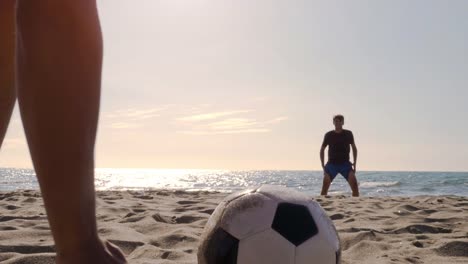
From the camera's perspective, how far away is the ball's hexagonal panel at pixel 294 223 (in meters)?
1.88

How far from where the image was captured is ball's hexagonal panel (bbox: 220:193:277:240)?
6.21 feet

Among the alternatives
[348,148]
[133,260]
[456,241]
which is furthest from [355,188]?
[133,260]

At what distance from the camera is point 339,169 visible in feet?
28.7

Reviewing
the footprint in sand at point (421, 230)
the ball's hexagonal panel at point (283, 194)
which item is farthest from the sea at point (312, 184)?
the footprint in sand at point (421, 230)

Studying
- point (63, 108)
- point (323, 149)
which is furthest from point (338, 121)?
point (63, 108)

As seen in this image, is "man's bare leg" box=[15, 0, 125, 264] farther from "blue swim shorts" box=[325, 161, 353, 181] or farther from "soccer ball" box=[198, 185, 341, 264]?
"blue swim shorts" box=[325, 161, 353, 181]

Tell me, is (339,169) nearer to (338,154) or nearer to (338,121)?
(338,154)

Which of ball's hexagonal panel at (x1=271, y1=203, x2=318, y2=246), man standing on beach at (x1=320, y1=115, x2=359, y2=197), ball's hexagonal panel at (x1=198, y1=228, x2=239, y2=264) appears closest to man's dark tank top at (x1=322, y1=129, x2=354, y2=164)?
man standing on beach at (x1=320, y1=115, x2=359, y2=197)

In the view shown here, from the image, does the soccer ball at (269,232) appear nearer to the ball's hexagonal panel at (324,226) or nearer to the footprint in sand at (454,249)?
the ball's hexagonal panel at (324,226)

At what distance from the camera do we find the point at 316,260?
6.15 ft

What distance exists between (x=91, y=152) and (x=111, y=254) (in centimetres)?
25

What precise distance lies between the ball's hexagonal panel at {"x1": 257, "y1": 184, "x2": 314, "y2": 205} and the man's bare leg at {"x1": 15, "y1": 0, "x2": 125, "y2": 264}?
1.07m

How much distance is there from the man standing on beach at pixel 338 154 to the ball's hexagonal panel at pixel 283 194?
6.62 meters

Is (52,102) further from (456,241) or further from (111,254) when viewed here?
(456,241)
